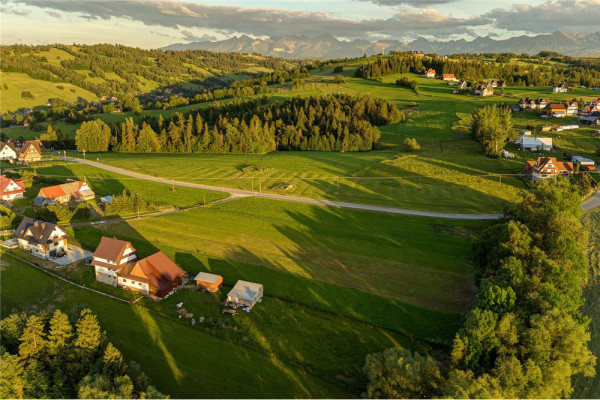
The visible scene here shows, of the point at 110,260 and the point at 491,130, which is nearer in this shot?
the point at 110,260

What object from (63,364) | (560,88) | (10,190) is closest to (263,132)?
(10,190)

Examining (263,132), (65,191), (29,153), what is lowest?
(65,191)

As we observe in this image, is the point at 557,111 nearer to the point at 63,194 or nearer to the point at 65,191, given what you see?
the point at 65,191

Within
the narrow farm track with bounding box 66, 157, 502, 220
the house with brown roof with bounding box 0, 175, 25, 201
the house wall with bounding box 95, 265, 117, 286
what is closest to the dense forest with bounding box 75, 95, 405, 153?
the narrow farm track with bounding box 66, 157, 502, 220

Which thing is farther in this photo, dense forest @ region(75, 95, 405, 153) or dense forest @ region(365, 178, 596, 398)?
dense forest @ region(75, 95, 405, 153)

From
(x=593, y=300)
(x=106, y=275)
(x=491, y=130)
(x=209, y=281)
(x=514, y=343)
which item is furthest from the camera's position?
(x=491, y=130)

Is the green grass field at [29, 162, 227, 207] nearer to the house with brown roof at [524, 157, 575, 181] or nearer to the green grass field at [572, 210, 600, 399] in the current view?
the green grass field at [572, 210, 600, 399]

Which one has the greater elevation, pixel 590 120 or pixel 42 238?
pixel 590 120
